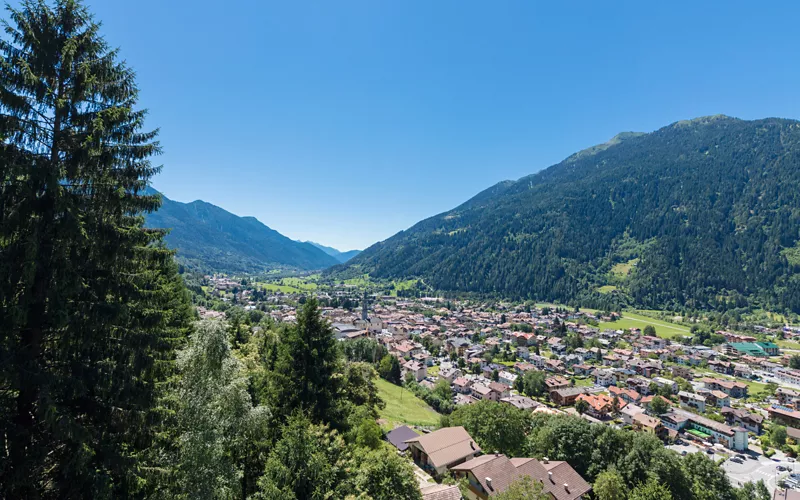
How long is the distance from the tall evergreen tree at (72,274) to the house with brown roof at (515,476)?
23.0m

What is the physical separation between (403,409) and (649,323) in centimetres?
12523

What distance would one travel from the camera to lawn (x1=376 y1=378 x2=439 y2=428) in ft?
131

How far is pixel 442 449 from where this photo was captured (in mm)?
29828

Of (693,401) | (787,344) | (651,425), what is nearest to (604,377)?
(693,401)

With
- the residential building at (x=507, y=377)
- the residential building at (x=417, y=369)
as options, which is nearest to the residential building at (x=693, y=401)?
the residential building at (x=507, y=377)

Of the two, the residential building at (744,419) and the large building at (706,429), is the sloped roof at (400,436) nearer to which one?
the large building at (706,429)

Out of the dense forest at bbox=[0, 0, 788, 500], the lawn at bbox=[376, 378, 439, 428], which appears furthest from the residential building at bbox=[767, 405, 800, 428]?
the dense forest at bbox=[0, 0, 788, 500]

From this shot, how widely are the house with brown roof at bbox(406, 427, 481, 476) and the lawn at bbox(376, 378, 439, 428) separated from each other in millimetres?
5453

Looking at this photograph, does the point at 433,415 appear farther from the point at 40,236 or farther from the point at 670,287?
the point at 670,287

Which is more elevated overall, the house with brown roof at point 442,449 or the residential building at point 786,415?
the house with brown roof at point 442,449

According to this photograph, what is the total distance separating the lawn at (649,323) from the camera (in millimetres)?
114738

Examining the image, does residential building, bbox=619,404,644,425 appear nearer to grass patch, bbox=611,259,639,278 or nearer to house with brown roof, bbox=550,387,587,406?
house with brown roof, bbox=550,387,587,406

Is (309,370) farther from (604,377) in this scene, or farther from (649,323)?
(649,323)

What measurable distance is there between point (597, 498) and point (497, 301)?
542ft
